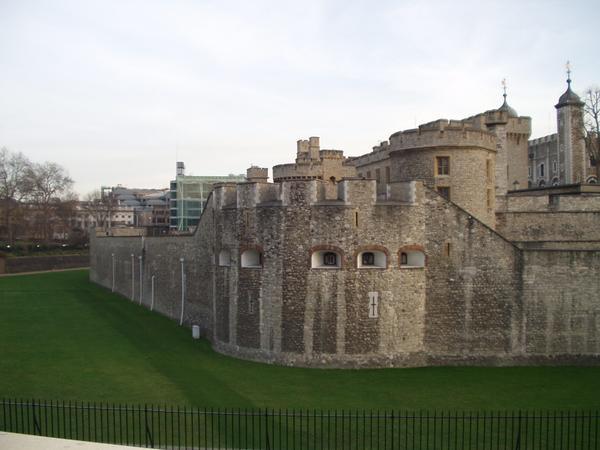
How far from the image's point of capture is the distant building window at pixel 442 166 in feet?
76.0

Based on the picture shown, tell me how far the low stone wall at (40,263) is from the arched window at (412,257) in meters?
46.4

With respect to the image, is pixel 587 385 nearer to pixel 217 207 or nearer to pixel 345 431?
pixel 345 431

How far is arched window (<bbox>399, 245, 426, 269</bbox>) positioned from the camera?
2012cm

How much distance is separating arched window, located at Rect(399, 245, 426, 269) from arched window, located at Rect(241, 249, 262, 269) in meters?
5.07

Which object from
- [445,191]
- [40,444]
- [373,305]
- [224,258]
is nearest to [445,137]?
[445,191]

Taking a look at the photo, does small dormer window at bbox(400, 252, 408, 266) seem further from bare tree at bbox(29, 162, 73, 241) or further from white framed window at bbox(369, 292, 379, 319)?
bare tree at bbox(29, 162, 73, 241)

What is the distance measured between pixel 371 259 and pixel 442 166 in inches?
218

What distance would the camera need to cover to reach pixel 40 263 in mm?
59312

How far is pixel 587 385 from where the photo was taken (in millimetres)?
17516

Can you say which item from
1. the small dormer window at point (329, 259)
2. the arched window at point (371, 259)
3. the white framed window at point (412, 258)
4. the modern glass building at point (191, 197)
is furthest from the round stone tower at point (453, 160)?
the modern glass building at point (191, 197)

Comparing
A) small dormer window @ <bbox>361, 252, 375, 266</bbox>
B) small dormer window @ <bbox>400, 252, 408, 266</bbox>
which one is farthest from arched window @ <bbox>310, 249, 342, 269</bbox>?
small dormer window @ <bbox>400, 252, 408, 266</bbox>

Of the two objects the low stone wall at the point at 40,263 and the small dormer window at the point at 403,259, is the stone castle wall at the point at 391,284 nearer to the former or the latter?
the small dormer window at the point at 403,259

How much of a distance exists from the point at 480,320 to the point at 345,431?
27.0 feet

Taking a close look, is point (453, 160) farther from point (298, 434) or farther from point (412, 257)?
point (298, 434)
